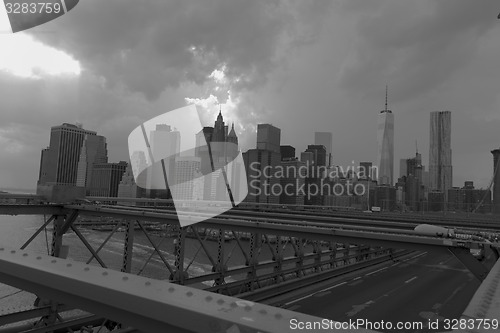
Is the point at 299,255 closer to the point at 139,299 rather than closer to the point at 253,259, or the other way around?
the point at 253,259

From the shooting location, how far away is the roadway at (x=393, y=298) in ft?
55.9

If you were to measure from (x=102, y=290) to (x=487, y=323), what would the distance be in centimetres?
186

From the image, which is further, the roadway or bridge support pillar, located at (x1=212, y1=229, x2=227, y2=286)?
the roadway

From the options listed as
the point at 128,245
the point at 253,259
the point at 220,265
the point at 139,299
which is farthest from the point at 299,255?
the point at 139,299

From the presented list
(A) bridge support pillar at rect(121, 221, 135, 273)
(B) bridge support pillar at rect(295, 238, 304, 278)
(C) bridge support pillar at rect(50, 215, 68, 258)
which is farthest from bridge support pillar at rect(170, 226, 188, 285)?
(B) bridge support pillar at rect(295, 238, 304, 278)

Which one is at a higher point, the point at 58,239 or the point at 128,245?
the point at 58,239

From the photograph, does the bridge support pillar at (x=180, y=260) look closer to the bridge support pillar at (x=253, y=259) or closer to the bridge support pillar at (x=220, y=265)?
the bridge support pillar at (x=220, y=265)

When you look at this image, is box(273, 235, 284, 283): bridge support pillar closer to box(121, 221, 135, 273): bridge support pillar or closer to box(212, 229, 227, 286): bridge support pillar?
box(212, 229, 227, 286): bridge support pillar

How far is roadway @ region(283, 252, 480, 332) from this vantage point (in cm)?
1705

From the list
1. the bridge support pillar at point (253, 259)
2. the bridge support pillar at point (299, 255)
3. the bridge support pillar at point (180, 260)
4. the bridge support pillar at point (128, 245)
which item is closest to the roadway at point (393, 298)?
the bridge support pillar at point (299, 255)

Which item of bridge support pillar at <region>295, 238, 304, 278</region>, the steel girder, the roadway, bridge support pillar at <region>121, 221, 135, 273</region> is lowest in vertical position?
the roadway

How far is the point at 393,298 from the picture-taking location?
68.4ft

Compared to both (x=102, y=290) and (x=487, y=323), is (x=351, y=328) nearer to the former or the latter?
(x=487, y=323)

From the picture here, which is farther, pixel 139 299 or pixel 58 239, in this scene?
pixel 58 239
